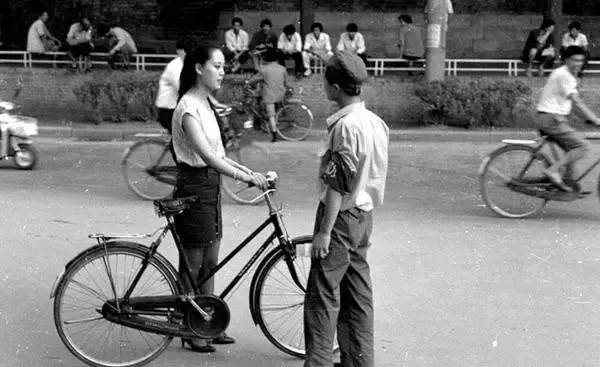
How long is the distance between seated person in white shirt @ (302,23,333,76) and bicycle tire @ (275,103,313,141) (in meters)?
2.63

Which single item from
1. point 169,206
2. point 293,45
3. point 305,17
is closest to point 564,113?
point 169,206

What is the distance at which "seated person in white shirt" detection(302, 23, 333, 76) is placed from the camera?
1805cm

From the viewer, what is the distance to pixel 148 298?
5613 millimetres

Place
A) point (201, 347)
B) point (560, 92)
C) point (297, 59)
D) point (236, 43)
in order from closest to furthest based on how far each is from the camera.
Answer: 1. point (201, 347)
2. point (560, 92)
3. point (297, 59)
4. point (236, 43)

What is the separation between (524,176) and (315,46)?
9.04m

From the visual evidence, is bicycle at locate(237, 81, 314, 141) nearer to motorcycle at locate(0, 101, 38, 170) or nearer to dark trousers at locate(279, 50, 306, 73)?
dark trousers at locate(279, 50, 306, 73)

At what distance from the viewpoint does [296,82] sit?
16953mm

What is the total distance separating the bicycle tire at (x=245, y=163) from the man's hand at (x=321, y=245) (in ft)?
15.5

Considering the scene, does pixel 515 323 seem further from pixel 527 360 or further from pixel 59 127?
pixel 59 127

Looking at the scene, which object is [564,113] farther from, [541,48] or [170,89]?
[541,48]

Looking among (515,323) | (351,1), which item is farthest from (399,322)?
(351,1)

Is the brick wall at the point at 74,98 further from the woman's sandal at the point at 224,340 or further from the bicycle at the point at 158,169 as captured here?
the woman's sandal at the point at 224,340

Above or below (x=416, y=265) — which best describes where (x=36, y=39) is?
above

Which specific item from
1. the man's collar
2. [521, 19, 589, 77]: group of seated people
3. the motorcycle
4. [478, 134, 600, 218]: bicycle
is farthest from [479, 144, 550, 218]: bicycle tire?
[521, 19, 589, 77]: group of seated people
